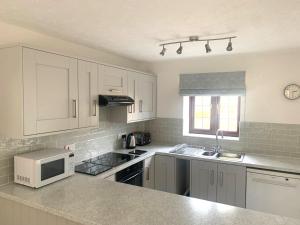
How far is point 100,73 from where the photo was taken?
97.0 inches

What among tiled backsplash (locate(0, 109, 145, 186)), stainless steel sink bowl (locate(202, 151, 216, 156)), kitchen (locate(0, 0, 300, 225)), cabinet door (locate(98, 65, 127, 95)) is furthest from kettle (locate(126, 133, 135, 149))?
stainless steel sink bowl (locate(202, 151, 216, 156))

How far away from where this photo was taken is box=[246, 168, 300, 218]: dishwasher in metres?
2.47

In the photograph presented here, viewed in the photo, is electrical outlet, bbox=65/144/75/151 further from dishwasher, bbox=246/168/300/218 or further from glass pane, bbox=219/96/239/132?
glass pane, bbox=219/96/239/132

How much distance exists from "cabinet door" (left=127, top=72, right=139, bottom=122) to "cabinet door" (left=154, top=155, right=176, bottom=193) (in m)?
0.66

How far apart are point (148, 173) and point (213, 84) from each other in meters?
1.57

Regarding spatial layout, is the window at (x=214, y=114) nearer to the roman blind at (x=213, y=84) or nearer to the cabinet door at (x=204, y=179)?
the roman blind at (x=213, y=84)

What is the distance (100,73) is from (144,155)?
3.97 feet

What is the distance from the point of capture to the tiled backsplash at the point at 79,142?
1896mm

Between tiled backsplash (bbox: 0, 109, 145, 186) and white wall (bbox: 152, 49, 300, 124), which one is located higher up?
white wall (bbox: 152, 49, 300, 124)

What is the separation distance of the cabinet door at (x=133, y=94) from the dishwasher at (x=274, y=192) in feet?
5.20

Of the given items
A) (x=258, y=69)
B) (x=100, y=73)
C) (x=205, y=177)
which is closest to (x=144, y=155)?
(x=205, y=177)

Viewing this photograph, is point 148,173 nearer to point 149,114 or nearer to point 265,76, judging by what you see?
point 149,114

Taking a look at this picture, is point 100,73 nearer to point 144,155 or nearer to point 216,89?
point 144,155

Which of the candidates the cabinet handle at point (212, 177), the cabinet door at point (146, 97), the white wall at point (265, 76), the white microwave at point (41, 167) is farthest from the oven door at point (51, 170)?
the white wall at point (265, 76)
